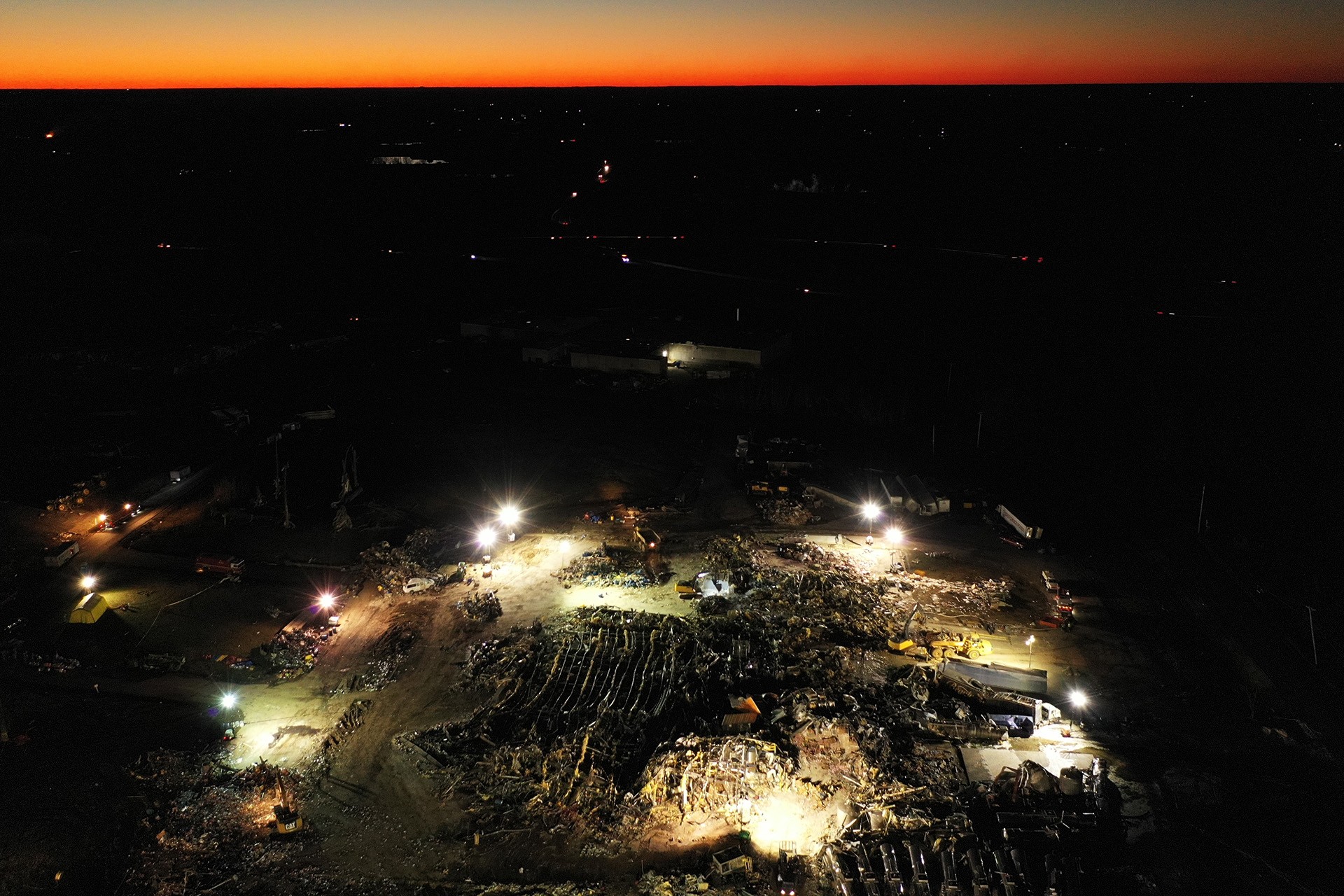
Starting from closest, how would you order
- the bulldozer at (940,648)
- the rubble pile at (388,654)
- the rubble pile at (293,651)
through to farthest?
1. the rubble pile at (388,654)
2. the rubble pile at (293,651)
3. the bulldozer at (940,648)

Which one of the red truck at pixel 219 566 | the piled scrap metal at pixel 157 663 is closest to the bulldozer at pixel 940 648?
the piled scrap metal at pixel 157 663

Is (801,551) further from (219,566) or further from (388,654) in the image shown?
(219,566)

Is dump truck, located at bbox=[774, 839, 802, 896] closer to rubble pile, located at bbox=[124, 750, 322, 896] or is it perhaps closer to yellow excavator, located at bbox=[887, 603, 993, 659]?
yellow excavator, located at bbox=[887, 603, 993, 659]

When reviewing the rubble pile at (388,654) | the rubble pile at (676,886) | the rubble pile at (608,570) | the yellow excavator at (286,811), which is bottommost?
the rubble pile at (388,654)

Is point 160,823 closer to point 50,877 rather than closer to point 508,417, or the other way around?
point 50,877

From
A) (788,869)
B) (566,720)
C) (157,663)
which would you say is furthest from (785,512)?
(157,663)

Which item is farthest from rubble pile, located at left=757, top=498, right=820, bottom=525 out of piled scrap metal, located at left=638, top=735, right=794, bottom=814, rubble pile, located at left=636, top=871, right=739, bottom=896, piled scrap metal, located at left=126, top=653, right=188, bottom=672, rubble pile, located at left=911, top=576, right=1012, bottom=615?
piled scrap metal, located at left=126, top=653, right=188, bottom=672

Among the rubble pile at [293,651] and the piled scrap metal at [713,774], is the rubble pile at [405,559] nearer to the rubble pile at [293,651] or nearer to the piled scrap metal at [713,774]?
the rubble pile at [293,651]
